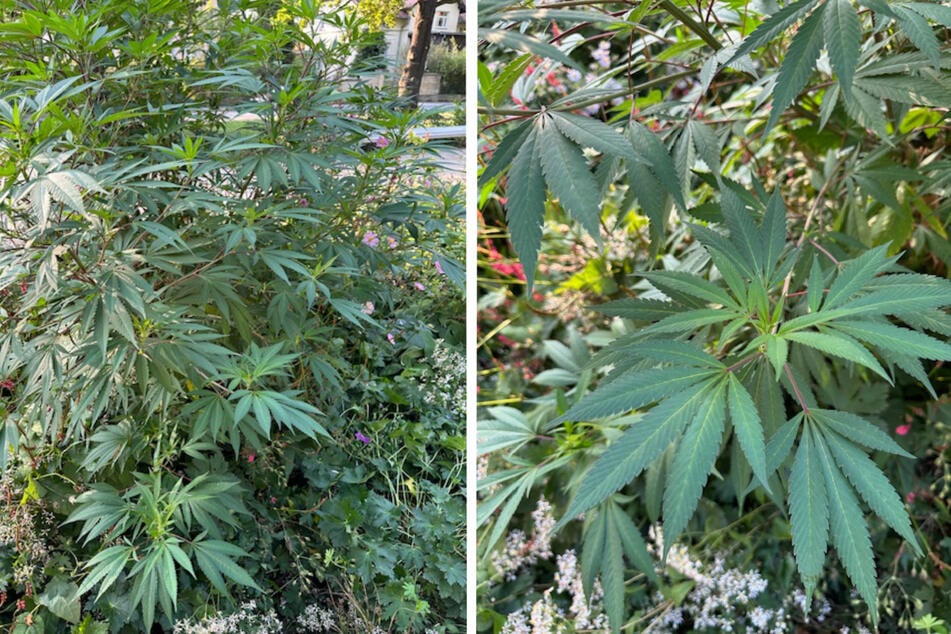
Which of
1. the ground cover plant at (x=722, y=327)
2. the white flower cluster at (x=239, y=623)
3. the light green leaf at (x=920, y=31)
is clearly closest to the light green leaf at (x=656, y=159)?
the ground cover plant at (x=722, y=327)

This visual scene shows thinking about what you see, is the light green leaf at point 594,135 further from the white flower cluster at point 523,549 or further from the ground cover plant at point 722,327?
the white flower cluster at point 523,549

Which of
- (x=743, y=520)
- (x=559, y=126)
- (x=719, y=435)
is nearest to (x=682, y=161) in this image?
(x=559, y=126)

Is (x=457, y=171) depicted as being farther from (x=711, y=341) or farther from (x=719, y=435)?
(x=719, y=435)

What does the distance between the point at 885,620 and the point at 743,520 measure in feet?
0.75

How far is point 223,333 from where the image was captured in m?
1.09

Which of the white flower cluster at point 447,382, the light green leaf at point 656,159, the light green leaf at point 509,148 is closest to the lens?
the light green leaf at point 509,148

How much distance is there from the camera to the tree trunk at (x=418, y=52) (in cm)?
117

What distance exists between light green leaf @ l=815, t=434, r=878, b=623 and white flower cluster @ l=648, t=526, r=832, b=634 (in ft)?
1.80

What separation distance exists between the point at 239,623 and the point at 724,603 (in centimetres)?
67

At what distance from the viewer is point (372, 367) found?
1285 mm

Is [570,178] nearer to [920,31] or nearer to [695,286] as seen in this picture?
[695,286]

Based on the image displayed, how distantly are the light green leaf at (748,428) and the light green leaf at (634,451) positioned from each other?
0.03 meters

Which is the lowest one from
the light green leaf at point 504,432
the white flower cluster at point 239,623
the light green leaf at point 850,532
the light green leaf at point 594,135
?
the white flower cluster at point 239,623

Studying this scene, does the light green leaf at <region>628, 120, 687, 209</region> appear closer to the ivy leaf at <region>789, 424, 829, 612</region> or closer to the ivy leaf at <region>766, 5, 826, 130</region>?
the ivy leaf at <region>766, 5, 826, 130</region>
